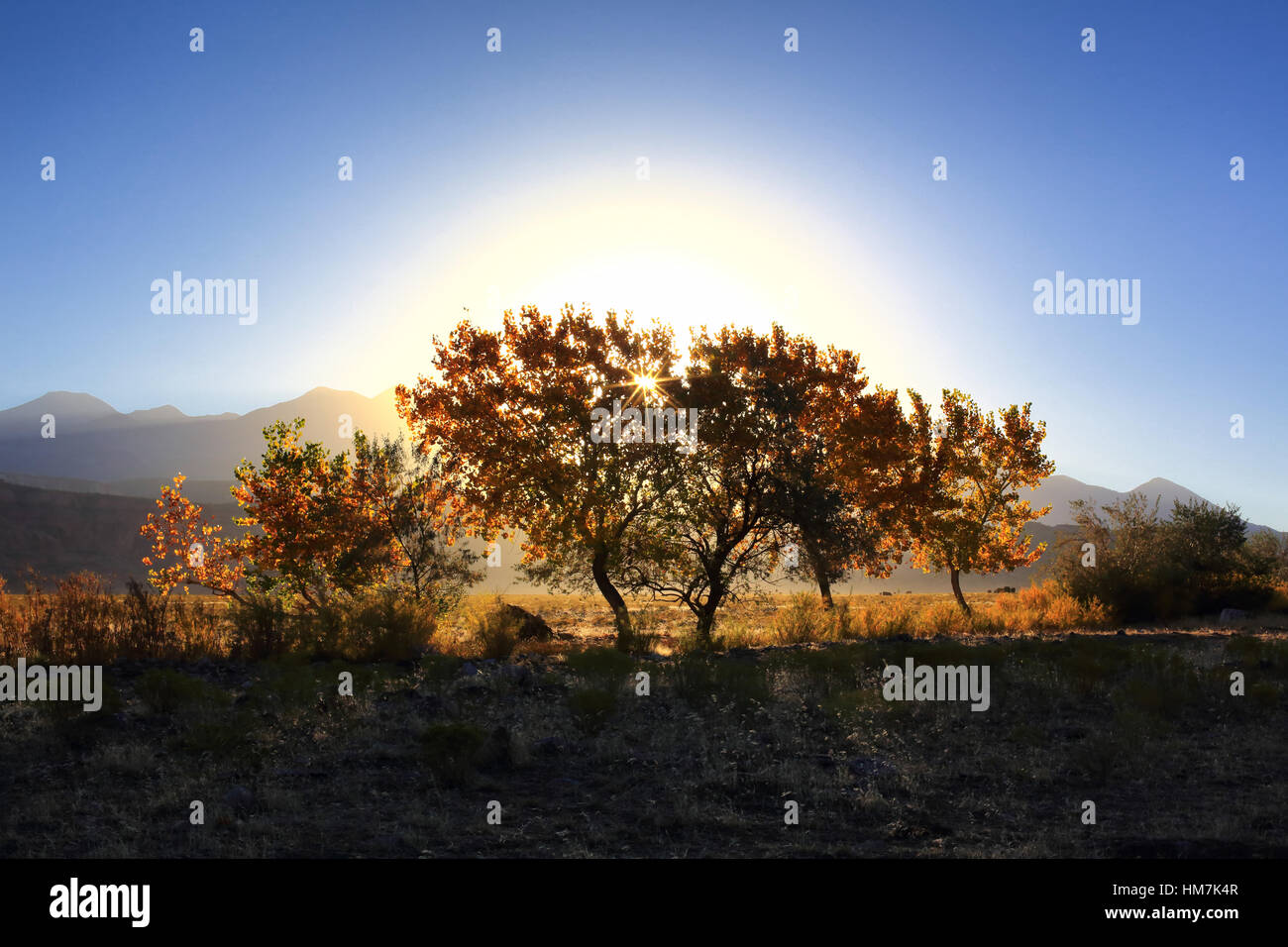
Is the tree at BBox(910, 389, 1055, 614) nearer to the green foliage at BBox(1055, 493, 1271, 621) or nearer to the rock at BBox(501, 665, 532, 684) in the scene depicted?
the green foliage at BBox(1055, 493, 1271, 621)

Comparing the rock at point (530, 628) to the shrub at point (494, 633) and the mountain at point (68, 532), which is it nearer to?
the shrub at point (494, 633)

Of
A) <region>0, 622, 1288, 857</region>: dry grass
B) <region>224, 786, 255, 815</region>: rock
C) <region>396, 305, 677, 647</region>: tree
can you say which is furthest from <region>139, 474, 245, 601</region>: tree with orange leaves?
<region>224, 786, 255, 815</region>: rock

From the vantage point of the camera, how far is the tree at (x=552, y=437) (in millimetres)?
18922

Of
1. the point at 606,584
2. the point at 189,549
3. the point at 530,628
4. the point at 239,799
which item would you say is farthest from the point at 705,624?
the point at 189,549

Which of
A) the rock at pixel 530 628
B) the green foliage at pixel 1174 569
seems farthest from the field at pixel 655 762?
the green foliage at pixel 1174 569

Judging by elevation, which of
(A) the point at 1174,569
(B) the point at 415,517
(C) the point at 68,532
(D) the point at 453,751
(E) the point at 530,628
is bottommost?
(E) the point at 530,628

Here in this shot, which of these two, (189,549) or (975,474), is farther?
(975,474)

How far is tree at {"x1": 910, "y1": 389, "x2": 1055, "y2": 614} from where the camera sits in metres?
32.3

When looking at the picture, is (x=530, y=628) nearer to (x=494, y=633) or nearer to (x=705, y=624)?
(x=494, y=633)

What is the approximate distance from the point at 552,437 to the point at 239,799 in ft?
42.9

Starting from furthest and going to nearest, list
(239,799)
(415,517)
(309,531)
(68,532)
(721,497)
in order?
(68,532)
(415,517)
(309,531)
(721,497)
(239,799)

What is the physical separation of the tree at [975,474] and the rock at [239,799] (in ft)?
94.1

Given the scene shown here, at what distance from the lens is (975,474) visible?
3341cm

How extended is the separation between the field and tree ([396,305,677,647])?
6498mm
